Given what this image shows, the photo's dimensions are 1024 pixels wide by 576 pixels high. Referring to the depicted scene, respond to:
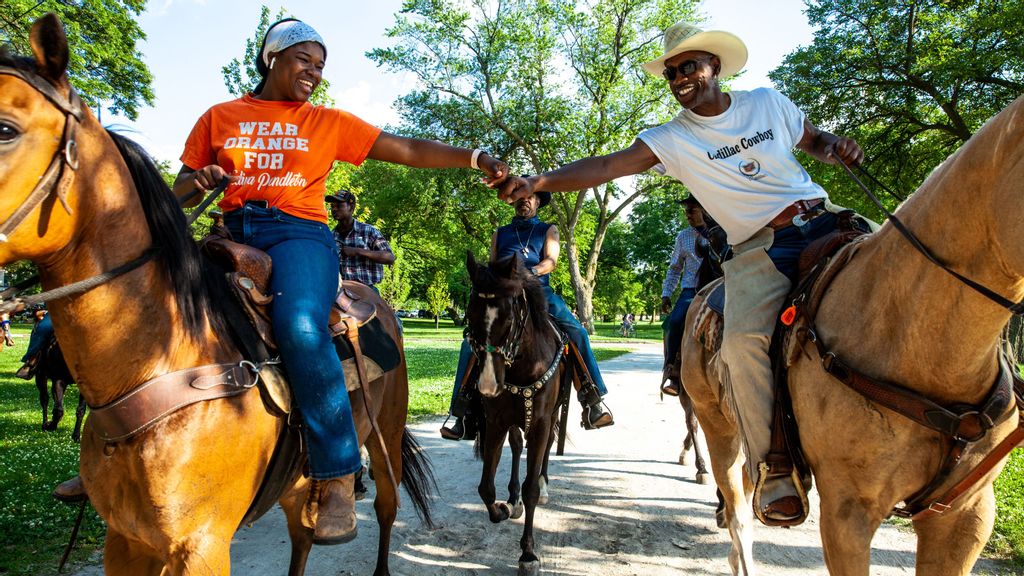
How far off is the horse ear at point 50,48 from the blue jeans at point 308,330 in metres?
1.11

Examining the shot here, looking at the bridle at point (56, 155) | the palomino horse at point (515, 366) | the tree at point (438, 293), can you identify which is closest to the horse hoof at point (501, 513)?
the palomino horse at point (515, 366)

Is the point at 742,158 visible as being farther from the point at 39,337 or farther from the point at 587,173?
the point at 39,337

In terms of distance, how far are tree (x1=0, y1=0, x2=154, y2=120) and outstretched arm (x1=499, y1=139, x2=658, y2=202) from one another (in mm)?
12847

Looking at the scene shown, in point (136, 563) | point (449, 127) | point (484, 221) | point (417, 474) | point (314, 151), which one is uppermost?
point (449, 127)

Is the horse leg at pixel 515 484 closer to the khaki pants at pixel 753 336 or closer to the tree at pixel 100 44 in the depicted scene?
the khaki pants at pixel 753 336

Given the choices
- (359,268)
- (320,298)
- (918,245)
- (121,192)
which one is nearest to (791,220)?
(918,245)

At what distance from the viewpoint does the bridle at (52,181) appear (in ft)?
6.00

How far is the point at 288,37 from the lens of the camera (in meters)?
3.15

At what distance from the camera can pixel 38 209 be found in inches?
73.5

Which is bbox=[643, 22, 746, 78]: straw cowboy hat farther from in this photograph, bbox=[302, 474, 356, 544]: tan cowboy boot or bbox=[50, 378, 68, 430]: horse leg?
bbox=[50, 378, 68, 430]: horse leg

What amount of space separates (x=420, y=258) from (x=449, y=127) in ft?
51.0

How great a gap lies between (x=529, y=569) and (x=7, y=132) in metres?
3.95

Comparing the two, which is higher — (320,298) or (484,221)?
(484,221)

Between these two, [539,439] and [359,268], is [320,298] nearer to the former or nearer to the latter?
[539,439]
